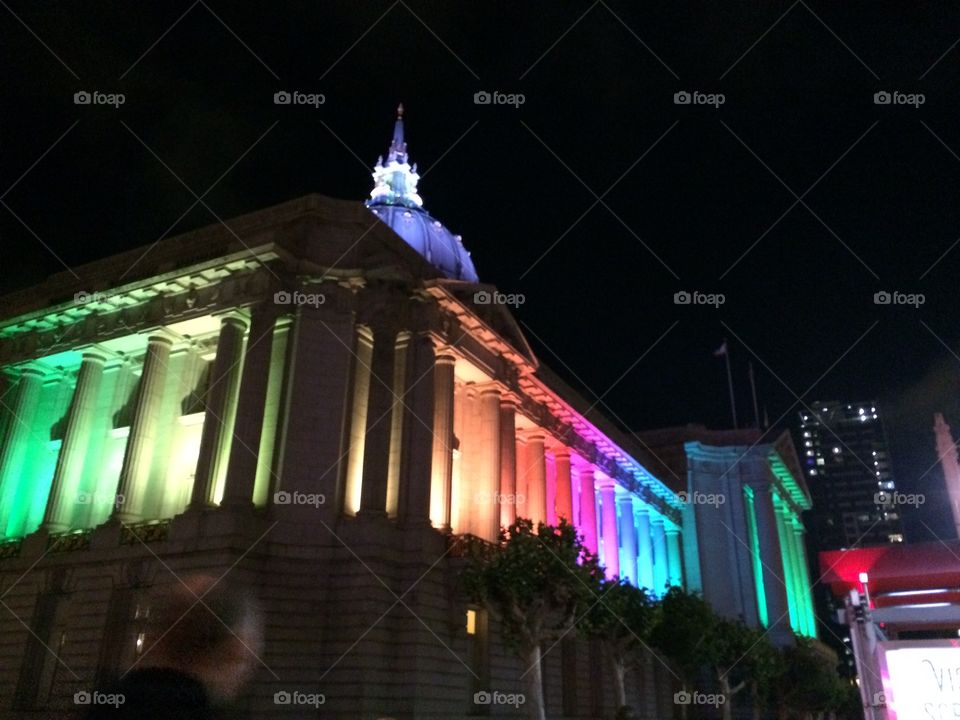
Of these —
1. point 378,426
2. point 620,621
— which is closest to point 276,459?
point 378,426

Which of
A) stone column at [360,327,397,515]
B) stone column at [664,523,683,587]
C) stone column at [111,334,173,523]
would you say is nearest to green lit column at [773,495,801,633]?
stone column at [664,523,683,587]

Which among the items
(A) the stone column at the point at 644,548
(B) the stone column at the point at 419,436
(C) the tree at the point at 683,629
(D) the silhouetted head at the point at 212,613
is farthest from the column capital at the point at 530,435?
(D) the silhouetted head at the point at 212,613

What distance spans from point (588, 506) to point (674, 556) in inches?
742

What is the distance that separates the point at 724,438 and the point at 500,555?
4541cm

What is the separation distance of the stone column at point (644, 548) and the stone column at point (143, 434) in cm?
3855

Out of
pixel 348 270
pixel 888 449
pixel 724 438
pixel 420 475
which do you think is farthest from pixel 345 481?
pixel 888 449

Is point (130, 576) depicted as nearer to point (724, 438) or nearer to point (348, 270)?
point (348, 270)

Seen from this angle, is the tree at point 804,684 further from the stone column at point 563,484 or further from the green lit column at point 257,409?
the green lit column at point 257,409

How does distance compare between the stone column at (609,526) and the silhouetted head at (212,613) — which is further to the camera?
the stone column at (609,526)

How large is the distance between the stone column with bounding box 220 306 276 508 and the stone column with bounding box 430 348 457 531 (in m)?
7.01

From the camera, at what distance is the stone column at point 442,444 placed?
32969mm

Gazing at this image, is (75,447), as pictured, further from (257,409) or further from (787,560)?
(787,560)

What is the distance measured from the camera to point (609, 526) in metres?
53.9

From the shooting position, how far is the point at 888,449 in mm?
158125
